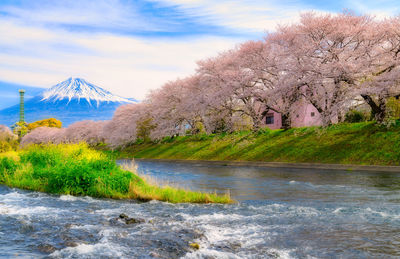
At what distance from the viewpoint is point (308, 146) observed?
42250 mm

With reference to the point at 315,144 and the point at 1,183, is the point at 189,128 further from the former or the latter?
the point at 1,183

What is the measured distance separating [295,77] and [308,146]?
718 centimetres

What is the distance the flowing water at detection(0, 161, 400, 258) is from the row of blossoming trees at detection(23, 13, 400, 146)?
2391 cm

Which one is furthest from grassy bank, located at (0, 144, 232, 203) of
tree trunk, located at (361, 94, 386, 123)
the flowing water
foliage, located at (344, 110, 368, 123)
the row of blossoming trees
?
foliage, located at (344, 110, 368, 123)

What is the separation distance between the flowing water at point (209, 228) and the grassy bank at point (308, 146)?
530 inches

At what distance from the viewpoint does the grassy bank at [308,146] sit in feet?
115

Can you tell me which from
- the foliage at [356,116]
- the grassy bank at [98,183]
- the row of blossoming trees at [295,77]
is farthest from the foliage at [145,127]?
the grassy bank at [98,183]

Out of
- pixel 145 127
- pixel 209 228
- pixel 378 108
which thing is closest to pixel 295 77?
pixel 378 108

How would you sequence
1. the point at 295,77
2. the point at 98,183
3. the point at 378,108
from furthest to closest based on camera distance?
the point at 295,77 → the point at 378,108 → the point at 98,183

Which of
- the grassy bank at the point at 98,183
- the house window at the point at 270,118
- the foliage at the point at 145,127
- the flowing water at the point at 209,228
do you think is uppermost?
the house window at the point at 270,118

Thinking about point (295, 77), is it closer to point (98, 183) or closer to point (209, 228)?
point (98, 183)

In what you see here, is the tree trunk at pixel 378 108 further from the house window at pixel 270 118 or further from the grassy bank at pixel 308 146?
the house window at pixel 270 118

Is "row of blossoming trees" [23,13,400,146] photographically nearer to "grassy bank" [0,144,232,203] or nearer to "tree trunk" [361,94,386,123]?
"tree trunk" [361,94,386,123]

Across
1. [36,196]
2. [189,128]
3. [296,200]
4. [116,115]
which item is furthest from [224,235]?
[116,115]
